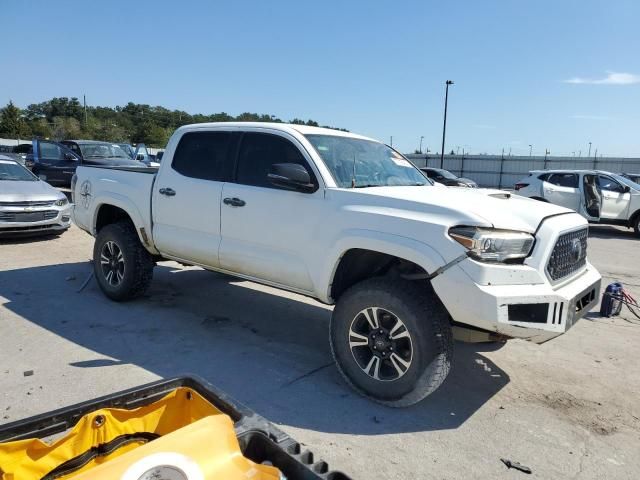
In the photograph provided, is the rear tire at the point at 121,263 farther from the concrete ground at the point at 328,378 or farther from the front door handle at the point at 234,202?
the front door handle at the point at 234,202

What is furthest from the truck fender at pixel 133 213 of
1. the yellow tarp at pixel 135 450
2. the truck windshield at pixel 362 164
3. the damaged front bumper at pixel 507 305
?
the yellow tarp at pixel 135 450

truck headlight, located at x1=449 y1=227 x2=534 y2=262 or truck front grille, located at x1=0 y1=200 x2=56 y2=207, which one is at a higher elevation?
truck headlight, located at x1=449 y1=227 x2=534 y2=262

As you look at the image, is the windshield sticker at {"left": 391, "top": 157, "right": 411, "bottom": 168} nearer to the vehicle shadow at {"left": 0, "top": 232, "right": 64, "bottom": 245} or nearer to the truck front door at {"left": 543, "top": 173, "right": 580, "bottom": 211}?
the vehicle shadow at {"left": 0, "top": 232, "right": 64, "bottom": 245}

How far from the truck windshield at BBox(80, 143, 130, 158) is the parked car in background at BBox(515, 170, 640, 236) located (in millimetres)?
13030

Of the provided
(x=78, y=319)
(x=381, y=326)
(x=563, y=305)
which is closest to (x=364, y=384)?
(x=381, y=326)

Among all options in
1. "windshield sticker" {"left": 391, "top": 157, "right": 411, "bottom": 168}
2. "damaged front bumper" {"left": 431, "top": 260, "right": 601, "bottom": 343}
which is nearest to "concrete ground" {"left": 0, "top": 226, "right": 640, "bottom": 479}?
"damaged front bumper" {"left": 431, "top": 260, "right": 601, "bottom": 343}

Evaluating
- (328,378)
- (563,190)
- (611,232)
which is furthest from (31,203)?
(611,232)

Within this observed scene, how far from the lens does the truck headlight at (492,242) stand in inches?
124

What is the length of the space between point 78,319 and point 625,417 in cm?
493

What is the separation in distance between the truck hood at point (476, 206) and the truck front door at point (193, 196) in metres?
1.60

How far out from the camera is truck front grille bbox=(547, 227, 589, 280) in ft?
11.1

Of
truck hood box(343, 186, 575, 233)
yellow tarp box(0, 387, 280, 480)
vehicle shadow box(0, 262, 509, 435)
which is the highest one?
truck hood box(343, 186, 575, 233)

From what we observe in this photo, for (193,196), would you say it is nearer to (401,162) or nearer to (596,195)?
(401,162)

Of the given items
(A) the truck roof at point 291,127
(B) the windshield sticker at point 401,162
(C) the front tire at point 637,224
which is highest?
(A) the truck roof at point 291,127
